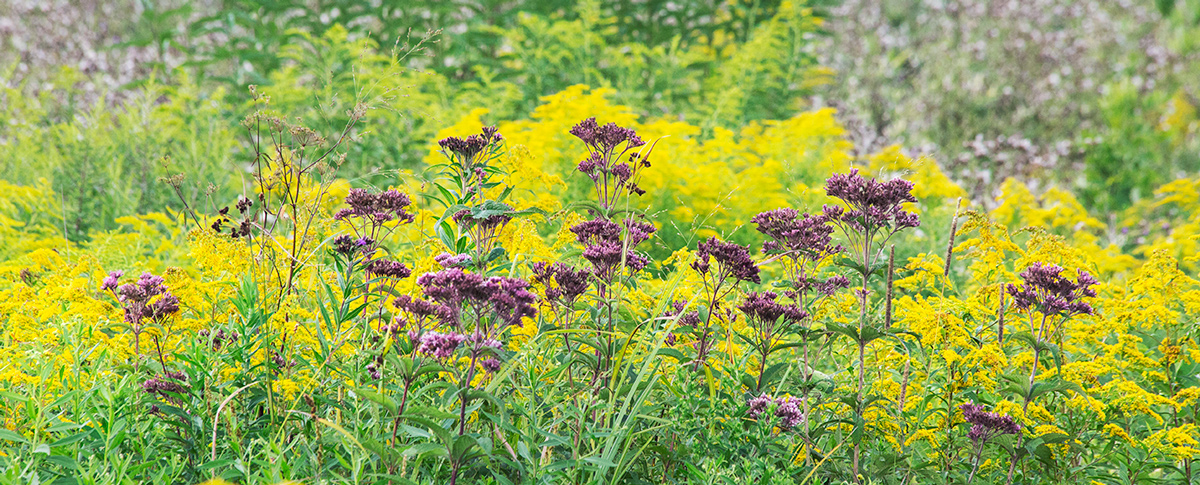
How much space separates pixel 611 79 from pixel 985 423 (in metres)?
4.78

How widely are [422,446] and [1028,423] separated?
1.35 m

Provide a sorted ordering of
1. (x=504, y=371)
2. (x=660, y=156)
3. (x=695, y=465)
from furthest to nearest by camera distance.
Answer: (x=660, y=156) < (x=695, y=465) < (x=504, y=371)

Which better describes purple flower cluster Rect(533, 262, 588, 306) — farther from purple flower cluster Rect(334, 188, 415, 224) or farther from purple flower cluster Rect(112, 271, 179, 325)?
purple flower cluster Rect(112, 271, 179, 325)

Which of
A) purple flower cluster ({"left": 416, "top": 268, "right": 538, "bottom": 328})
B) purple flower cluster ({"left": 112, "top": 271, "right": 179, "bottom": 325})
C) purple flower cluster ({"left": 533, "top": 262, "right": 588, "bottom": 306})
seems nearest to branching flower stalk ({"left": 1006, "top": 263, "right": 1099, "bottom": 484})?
purple flower cluster ({"left": 533, "top": 262, "right": 588, "bottom": 306})

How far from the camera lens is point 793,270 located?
2.10 metres

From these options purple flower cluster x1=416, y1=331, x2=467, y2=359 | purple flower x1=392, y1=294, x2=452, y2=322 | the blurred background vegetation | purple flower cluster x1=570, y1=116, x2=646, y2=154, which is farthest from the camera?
the blurred background vegetation

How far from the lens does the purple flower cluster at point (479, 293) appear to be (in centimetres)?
151

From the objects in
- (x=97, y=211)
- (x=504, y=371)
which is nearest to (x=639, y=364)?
(x=504, y=371)

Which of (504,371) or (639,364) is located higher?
(504,371)

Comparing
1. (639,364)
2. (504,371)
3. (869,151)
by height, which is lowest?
(869,151)

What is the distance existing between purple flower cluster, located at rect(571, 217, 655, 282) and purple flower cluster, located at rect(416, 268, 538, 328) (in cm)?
30

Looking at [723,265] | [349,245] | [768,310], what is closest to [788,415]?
[768,310]

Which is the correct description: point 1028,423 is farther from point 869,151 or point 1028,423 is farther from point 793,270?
point 869,151

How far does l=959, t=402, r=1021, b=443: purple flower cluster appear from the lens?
1846mm
